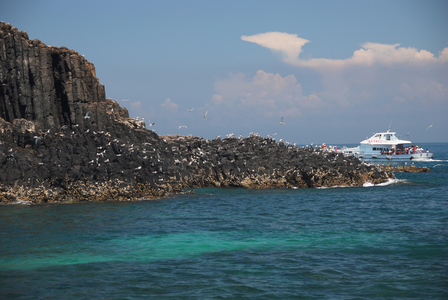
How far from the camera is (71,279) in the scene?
1292 centimetres

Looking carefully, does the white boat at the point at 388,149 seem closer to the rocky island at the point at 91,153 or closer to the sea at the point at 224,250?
the rocky island at the point at 91,153

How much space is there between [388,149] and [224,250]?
79828 mm

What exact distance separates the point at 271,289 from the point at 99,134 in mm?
27730

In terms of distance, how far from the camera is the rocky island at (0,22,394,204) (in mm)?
29469

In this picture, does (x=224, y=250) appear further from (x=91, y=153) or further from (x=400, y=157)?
(x=400, y=157)

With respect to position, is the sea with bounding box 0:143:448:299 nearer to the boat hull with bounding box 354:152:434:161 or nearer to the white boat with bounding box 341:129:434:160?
the boat hull with bounding box 354:152:434:161

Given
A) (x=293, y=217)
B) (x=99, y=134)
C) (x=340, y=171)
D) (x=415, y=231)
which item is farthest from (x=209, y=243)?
(x=340, y=171)

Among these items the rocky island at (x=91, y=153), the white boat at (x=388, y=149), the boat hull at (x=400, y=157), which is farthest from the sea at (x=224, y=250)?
the white boat at (x=388, y=149)

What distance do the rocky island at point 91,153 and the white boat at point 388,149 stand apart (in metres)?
42.9

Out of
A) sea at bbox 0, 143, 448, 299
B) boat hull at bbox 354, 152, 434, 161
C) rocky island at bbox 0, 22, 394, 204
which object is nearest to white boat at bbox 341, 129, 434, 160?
boat hull at bbox 354, 152, 434, 161

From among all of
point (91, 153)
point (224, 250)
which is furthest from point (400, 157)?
point (224, 250)

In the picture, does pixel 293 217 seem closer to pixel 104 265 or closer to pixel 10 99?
pixel 104 265

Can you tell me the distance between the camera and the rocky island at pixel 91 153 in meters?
29.5

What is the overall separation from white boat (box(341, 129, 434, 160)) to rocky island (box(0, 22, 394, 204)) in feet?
141
